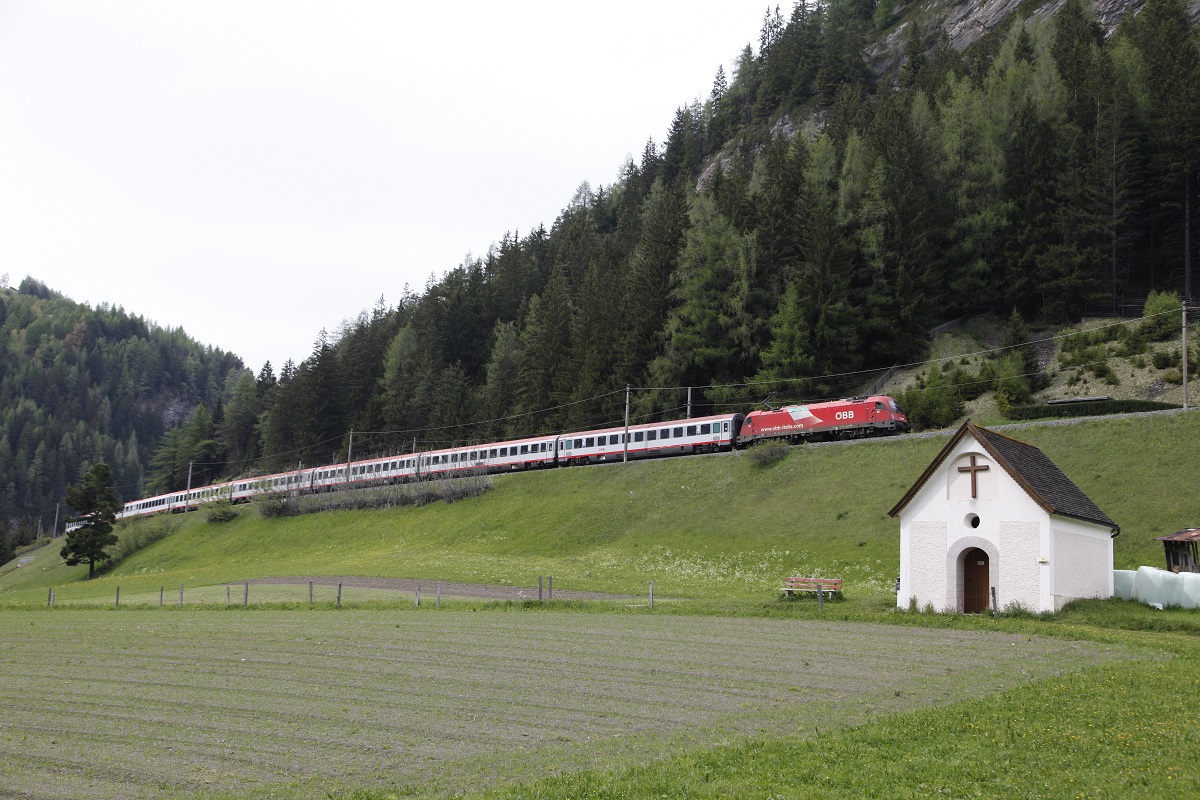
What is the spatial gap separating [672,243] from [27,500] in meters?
178

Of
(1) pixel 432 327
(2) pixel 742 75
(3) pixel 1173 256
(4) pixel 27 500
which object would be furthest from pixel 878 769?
(4) pixel 27 500

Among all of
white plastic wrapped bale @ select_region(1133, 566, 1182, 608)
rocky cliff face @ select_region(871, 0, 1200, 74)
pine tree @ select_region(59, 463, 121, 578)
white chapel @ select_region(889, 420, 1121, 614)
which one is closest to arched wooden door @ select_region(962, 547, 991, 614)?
white chapel @ select_region(889, 420, 1121, 614)

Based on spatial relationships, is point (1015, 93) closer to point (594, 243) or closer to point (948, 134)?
point (948, 134)

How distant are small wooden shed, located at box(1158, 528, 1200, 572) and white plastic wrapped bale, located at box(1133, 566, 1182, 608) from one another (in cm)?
223

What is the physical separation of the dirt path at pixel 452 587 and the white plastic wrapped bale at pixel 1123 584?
17.3 meters

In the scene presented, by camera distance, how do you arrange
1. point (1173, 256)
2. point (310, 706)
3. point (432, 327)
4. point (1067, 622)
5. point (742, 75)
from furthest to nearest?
point (742, 75)
point (432, 327)
point (1173, 256)
point (1067, 622)
point (310, 706)

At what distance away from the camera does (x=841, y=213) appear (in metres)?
68.8

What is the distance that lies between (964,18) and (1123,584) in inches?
4640

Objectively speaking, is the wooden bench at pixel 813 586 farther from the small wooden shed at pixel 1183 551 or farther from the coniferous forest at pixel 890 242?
the coniferous forest at pixel 890 242

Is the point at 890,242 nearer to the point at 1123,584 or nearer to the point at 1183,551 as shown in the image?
the point at 1183,551

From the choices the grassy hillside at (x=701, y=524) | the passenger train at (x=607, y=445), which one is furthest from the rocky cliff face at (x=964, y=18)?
the grassy hillside at (x=701, y=524)

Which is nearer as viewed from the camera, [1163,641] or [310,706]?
[310,706]

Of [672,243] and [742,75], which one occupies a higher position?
[742,75]

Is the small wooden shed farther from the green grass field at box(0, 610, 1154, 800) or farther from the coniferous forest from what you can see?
the coniferous forest
